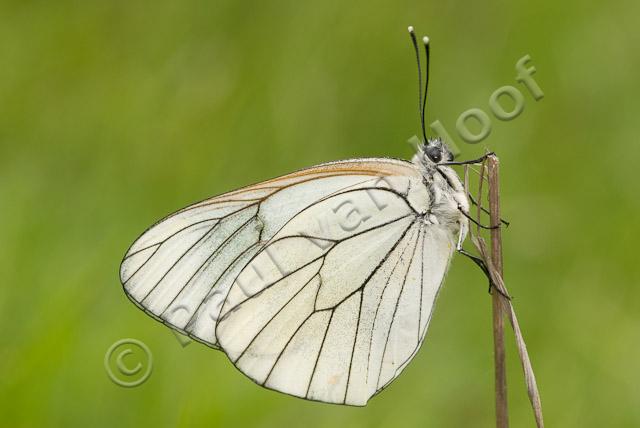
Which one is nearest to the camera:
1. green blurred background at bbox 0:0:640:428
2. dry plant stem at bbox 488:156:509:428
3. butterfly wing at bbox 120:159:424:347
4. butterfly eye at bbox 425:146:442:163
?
dry plant stem at bbox 488:156:509:428

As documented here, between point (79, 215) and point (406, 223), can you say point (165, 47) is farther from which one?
point (406, 223)

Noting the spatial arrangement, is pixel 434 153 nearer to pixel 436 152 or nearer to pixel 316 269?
pixel 436 152

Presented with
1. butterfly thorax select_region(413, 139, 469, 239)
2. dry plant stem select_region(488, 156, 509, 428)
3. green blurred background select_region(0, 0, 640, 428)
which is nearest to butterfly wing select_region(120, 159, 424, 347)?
butterfly thorax select_region(413, 139, 469, 239)

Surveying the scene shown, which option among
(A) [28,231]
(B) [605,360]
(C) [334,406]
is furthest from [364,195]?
(A) [28,231]

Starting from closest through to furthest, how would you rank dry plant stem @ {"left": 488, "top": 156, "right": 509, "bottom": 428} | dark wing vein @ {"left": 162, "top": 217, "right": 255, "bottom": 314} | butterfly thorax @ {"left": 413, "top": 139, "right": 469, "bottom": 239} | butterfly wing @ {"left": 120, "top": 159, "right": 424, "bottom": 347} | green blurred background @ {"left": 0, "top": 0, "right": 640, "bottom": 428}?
dry plant stem @ {"left": 488, "top": 156, "right": 509, "bottom": 428}
butterfly thorax @ {"left": 413, "top": 139, "right": 469, "bottom": 239}
butterfly wing @ {"left": 120, "top": 159, "right": 424, "bottom": 347}
dark wing vein @ {"left": 162, "top": 217, "right": 255, "bottom": 314}
green blurred background @ {"left": 0, "top": 0, "right": 640, "bottom": 428}

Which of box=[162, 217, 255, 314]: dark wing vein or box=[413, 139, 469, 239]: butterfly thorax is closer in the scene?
box=[413, 139, 469, 239]: butterfly thorax

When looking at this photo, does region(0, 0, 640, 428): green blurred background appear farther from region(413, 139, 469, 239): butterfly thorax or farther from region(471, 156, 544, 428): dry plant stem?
region(471, 156, 544, 428): dry plant stem

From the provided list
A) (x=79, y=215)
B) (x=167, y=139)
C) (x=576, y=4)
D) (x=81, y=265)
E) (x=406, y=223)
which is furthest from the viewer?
(x=576, y=4)

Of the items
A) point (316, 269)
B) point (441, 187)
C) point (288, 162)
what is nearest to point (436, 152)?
point (441, 187)
